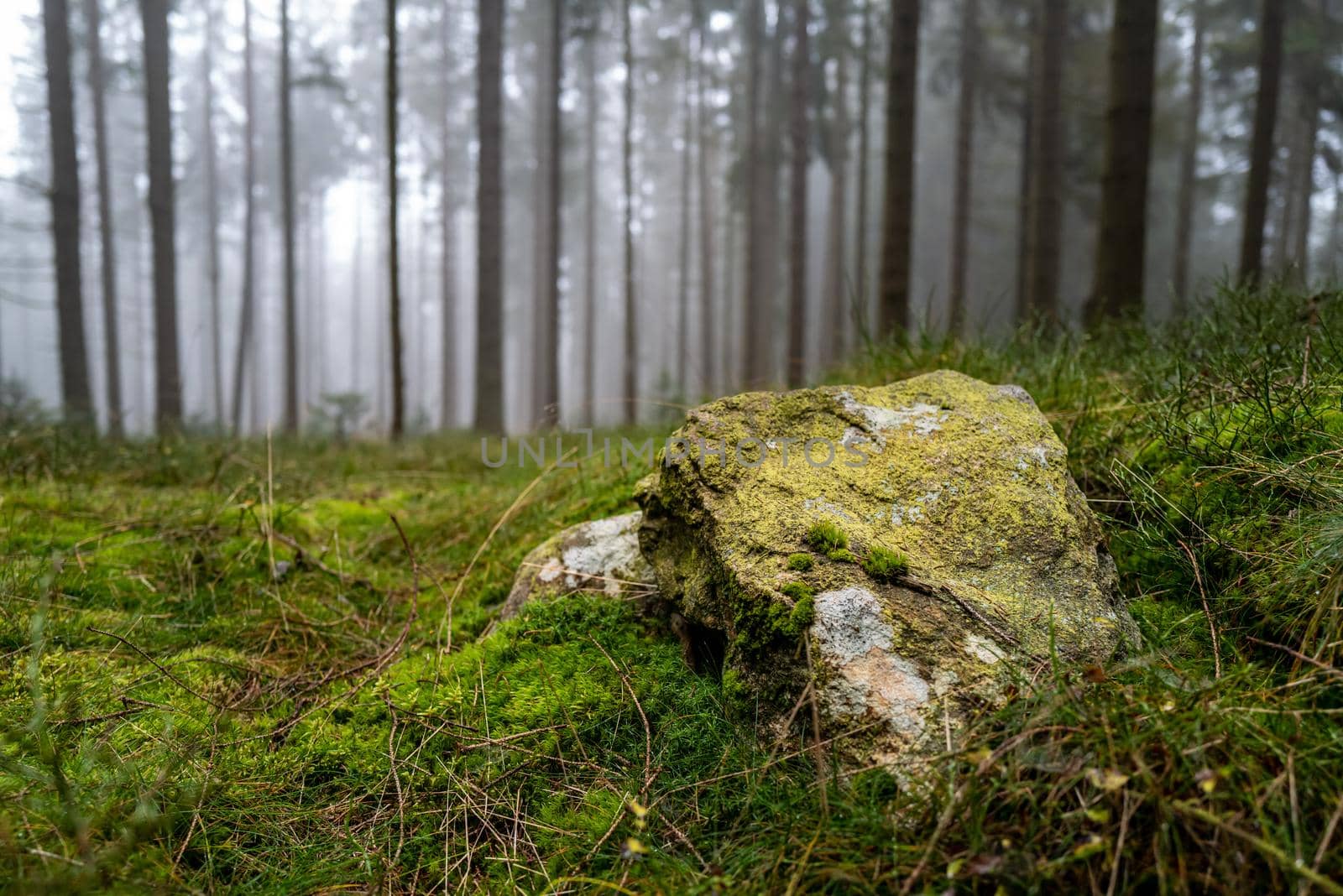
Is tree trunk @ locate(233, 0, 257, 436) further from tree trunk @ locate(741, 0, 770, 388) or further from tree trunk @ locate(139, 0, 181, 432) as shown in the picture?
tree trunk @ locate(741, 0, 770, 388)

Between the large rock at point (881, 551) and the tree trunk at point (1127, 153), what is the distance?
453cm

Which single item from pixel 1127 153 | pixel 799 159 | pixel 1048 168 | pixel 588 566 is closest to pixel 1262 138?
Result: pixel 1048 168

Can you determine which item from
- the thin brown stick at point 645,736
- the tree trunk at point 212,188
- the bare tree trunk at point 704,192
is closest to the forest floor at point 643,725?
the thin brown stick at point 645,736

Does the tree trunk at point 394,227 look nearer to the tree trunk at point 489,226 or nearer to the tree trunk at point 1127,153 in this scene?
the tree trunk at point 489,226

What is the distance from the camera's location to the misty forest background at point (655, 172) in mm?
7844

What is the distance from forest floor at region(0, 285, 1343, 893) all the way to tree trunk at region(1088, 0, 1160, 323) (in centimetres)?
301

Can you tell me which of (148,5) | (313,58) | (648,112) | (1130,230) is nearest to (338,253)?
(648,112)

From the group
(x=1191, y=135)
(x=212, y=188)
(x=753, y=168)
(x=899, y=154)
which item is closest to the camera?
(x=899, y=154)

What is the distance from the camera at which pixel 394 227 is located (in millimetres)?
7797

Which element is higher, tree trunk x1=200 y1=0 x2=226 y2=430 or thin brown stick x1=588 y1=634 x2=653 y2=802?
tree trunk x1=200 y1=0 x2=226 y2=430

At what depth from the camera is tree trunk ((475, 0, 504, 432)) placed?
9961mm

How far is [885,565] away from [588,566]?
112 centimetres

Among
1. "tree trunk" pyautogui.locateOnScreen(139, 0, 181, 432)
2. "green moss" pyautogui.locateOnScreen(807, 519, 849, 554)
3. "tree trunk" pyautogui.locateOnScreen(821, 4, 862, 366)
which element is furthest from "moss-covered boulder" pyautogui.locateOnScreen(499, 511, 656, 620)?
"tree trunk" pyautogui.locateOnScreen(821, 4, 862, 366)

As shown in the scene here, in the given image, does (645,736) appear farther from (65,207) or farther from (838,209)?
(838,209)
